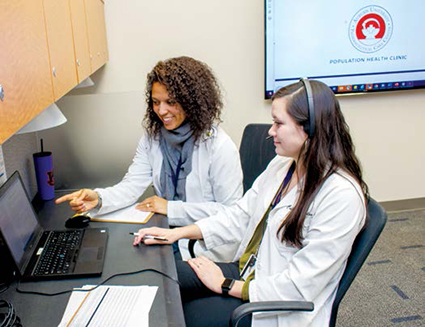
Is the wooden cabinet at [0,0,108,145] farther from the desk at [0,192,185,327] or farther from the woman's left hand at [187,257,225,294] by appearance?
the woman's left hand at [187,257,225,294]

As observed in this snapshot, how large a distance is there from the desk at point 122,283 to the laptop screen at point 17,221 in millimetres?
112

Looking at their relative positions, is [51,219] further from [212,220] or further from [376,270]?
[376,270]

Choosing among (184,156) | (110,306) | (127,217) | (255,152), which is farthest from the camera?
(255,152)

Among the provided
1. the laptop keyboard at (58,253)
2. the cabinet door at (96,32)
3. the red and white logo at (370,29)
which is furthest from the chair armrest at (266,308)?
the red and white logo at (370,29)

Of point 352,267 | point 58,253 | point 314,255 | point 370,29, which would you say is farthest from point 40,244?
point 370,29

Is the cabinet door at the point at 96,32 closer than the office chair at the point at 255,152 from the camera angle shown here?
Yes

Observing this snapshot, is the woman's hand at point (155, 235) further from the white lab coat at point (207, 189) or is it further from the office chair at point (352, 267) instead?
the office chair at point (352, 267)

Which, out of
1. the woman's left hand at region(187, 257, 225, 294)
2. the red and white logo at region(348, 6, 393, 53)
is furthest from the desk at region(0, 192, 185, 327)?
the red and white logo at region(348, 6, 393, 53)

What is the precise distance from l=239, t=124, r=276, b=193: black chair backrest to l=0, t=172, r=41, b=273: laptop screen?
3.36ft

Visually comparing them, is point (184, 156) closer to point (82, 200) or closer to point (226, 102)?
point (82, 200)

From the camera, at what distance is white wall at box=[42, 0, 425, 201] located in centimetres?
235

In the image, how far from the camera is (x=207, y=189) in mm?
1846

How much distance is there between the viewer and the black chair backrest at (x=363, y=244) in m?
1.10

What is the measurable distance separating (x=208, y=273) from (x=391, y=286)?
4.55 feet
